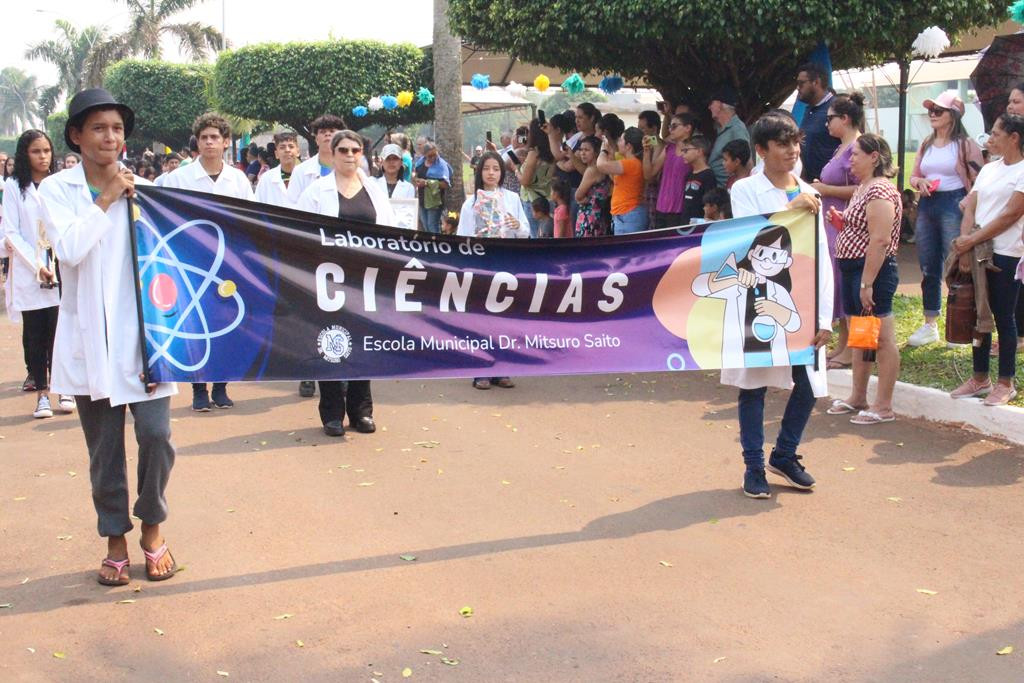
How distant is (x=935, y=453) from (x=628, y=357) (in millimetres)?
2402

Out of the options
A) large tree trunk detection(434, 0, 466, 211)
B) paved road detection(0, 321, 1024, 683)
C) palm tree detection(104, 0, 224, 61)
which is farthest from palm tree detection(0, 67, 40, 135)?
paved road detection(0, 321, 1024, 683)

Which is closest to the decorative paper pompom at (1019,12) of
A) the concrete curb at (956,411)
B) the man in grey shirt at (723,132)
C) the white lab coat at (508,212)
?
the man in grey shirt at (723,132)

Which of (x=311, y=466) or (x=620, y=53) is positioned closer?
(x=311, y=466)

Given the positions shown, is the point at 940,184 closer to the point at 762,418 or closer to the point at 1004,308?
the point at 1004,308

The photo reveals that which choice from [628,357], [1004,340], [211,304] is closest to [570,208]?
[1004,340]

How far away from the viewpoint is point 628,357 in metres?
5.76

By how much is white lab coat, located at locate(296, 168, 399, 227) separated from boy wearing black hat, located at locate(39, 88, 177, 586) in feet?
8.42

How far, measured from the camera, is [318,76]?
3588cm

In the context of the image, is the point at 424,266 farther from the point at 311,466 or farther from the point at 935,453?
the point at 935,453

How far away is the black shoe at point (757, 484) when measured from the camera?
238 inches

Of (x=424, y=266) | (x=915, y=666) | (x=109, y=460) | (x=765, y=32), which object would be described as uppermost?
(x=765, y=32)

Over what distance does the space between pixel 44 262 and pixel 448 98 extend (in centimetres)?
1010

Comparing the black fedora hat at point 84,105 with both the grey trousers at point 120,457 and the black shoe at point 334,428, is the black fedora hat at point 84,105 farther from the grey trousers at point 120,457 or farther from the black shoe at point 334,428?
the black shoe at point 334,428

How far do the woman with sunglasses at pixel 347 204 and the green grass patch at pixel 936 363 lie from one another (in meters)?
3.97
